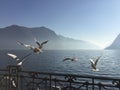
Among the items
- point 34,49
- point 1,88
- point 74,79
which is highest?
point 34,49

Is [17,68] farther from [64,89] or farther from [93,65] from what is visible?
[93,65]

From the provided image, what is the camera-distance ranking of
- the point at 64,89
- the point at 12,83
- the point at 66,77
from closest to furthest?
the point at 66,77, the point at 64,89, the point at 12,83

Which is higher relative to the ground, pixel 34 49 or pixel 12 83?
pixel 34 49

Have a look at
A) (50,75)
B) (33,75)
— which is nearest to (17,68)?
(33,75)

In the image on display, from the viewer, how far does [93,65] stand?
274 inches

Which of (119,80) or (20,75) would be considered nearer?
(119,80)

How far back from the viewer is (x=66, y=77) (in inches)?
263

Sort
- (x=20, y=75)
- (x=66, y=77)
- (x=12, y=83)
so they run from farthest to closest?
(x=12, y=83), (x=20, y=75), (x=66, y=77)

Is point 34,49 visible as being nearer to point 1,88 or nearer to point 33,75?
point 33,75

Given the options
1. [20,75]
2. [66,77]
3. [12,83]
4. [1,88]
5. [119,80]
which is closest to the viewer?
[119,80]

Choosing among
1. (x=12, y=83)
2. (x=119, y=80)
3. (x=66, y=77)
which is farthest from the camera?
(x=12, y=83)

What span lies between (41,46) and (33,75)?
0.81 meters

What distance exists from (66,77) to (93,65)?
2.57ft

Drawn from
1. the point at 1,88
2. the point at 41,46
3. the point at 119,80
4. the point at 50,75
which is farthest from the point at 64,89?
the point at 1,88
